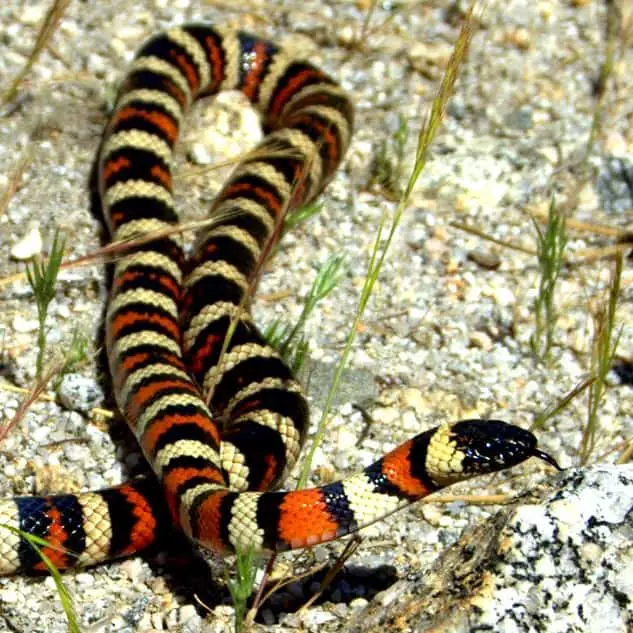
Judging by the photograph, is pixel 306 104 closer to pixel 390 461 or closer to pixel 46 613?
pixel 390 461

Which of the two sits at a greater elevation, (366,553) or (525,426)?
(525,426)

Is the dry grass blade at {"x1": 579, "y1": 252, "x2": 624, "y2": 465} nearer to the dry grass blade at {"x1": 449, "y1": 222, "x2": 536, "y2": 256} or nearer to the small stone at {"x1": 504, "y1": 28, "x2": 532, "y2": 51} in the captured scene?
the dry grass blade at {"x1": 449, "y1": 222, "x2": 536, "y2": 256}

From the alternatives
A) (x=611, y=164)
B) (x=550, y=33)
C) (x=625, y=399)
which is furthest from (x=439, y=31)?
(x=625, y=399)

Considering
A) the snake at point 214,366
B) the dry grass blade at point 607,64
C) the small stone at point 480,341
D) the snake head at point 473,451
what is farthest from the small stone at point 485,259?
the snake head at point 473,451

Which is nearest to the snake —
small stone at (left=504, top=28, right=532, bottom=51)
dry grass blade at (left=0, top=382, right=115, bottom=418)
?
dry grass blade at (left=0, top=382, right=115, bottom=418)

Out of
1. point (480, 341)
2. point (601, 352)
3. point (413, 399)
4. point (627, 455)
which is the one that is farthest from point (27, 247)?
point (627, 455)

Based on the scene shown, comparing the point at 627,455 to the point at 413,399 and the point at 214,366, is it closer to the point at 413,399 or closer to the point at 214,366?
the point at 413,399

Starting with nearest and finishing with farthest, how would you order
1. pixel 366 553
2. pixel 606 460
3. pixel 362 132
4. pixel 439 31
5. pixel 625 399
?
1. pixel 366 553
2. pixel 606 460
3. pixel 625 399
4. pixel 362 132
5. pixel 439 31

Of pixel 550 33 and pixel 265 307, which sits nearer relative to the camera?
pixel 265 307
